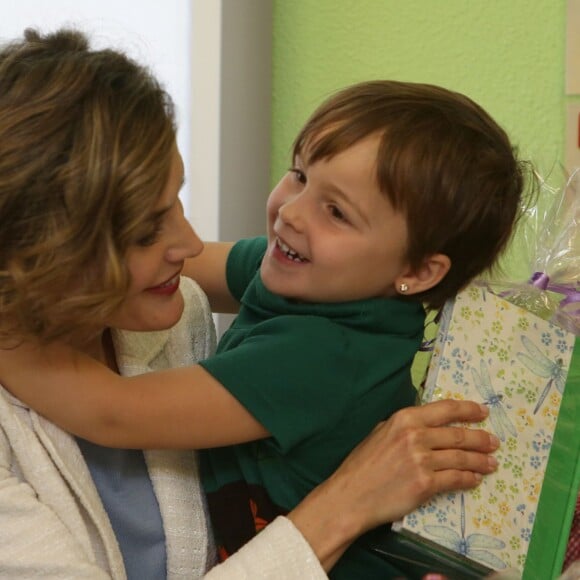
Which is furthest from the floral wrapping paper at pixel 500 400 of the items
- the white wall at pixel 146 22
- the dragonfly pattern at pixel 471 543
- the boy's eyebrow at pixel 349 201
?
the white wall at pixel 146 22

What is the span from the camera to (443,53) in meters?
1.56

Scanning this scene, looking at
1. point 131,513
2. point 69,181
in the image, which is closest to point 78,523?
point 131,513

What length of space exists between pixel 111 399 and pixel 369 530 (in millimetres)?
333

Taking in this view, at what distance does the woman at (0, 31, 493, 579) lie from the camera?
0.83 meters

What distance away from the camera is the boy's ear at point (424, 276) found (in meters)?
1.06

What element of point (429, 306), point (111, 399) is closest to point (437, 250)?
point (429, 306)

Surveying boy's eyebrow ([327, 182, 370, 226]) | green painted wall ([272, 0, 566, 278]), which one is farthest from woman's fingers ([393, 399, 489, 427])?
green painted wall ([272, 0, 566, 278])

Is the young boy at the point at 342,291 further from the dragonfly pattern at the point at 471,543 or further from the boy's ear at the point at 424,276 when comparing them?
the dragonfly pattern at the point at 471,543

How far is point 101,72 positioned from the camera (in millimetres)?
872

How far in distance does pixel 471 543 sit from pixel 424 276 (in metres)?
0.30

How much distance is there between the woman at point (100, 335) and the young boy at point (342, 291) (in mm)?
47

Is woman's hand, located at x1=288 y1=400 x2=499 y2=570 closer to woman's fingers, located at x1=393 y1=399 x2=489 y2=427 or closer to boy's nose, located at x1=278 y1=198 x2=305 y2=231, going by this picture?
woman's fingers, located at x1=393 y1=399 x2=489 y2=427

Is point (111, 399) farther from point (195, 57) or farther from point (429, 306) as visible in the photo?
point (195, 57)

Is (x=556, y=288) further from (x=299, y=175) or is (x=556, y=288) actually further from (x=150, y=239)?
(x=150, y=239)
